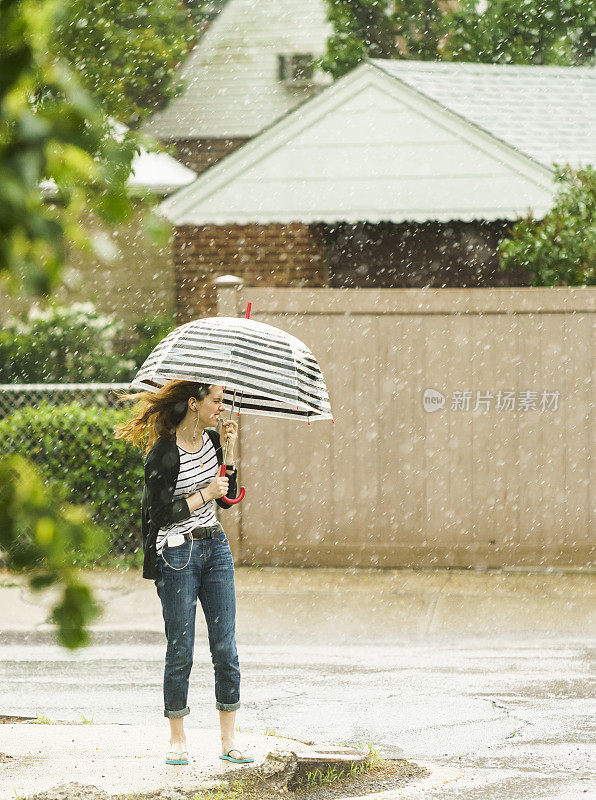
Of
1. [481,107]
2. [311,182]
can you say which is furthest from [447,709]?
[481,107]

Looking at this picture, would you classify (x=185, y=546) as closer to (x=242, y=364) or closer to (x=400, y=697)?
(x=242, y=364)

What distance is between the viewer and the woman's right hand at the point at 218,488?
16.2ft

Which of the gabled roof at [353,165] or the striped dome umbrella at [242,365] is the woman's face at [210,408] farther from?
the gabled roof at [353,165]

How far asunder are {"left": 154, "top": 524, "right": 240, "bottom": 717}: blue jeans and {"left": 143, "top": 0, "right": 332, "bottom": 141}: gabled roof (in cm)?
2178

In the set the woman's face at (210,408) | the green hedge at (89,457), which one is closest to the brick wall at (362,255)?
the green hedge at (89,457)

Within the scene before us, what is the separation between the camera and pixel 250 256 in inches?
650

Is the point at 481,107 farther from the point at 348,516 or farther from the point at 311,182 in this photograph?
the point at 348,516

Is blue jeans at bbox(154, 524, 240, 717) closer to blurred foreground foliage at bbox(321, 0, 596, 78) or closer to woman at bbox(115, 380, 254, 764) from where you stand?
woman at bbox(115, 380, 254, 764)

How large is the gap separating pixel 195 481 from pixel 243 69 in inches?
931

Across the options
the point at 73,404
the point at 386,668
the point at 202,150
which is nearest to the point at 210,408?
the point at 386,668

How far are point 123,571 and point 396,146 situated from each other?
7.22 meters

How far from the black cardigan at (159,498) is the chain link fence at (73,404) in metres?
4.67

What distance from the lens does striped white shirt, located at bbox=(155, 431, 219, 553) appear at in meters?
4.93

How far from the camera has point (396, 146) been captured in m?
14.8
